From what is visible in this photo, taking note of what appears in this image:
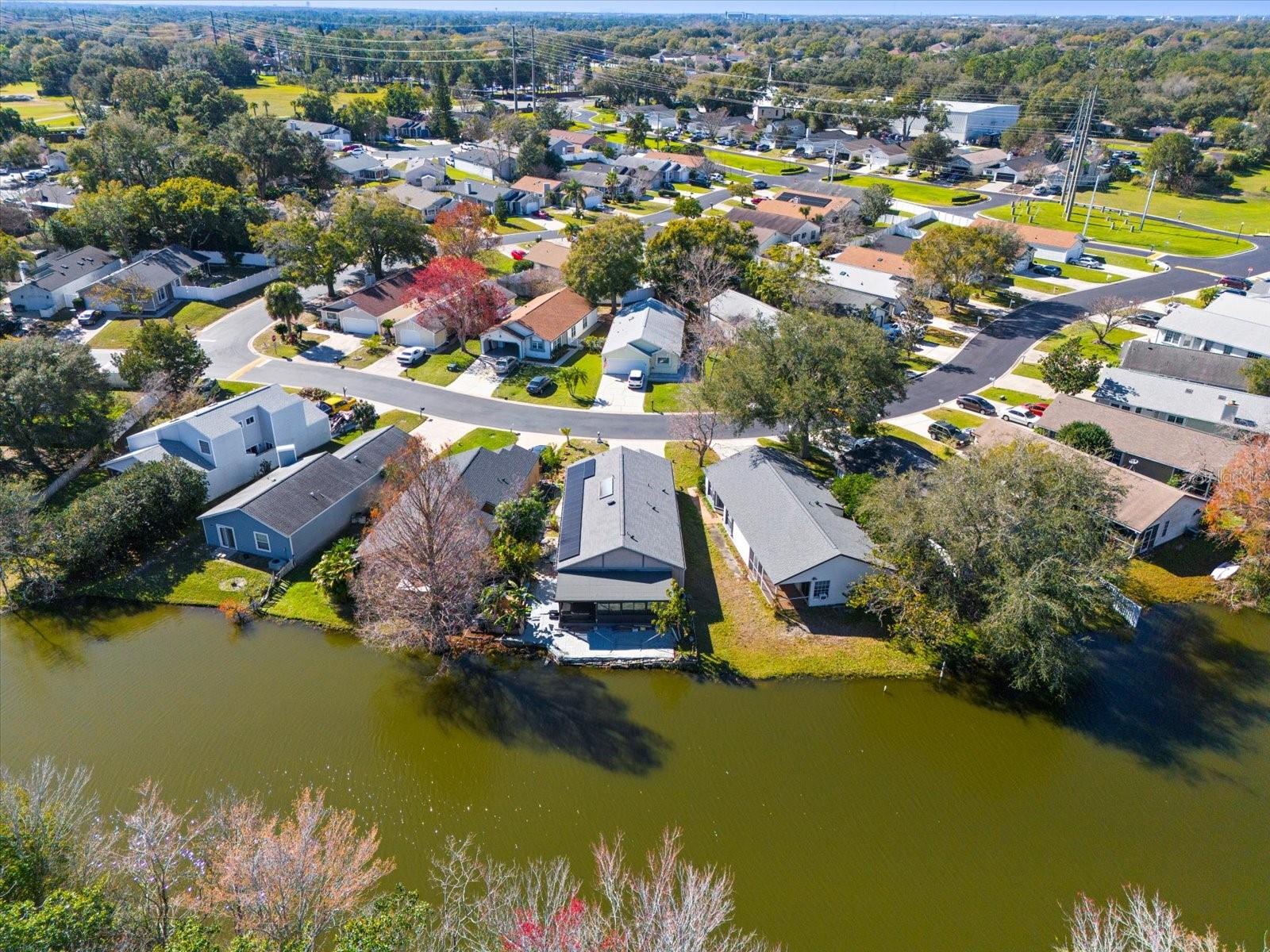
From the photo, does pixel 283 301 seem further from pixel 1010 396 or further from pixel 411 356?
pixel 1010 396

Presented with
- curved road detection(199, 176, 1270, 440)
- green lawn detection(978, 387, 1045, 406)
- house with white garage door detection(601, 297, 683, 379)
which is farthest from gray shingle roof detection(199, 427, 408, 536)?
green lawn detection(978, 387, 1045, 406)

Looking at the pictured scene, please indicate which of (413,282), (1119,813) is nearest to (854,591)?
(1119,813)

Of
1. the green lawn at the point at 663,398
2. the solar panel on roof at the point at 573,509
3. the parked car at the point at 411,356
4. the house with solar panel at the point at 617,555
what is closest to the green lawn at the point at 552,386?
the green lawn at the point at 663,398

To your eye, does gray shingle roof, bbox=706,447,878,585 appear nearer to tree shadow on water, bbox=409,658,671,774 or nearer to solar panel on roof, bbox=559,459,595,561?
solar panel on roof, bbox=559,459,595,561

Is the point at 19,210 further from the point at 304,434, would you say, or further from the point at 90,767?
the point at 90,767

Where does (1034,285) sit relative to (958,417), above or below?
above

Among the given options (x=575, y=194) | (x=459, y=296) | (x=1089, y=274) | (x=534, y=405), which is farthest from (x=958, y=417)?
(x=575, y=194)

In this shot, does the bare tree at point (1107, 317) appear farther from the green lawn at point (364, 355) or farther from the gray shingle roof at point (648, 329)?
the green lawn at point (364, 355)
